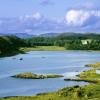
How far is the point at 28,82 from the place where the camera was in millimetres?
90688

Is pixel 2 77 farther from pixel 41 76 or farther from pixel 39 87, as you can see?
pixel 39 87

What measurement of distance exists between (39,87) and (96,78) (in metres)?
18.6

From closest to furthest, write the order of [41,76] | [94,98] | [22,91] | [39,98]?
[94,98] → [39,98] → [22,91] → [41,76]

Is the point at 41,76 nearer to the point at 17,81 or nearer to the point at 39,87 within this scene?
the point at 17,81

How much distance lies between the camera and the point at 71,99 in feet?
192

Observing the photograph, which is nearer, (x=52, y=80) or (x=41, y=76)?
(x=52, y=80)

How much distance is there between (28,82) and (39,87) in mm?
10298

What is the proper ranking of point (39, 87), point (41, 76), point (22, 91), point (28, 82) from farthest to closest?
point (41, 76), point (28, 82), point (39, 87), point (22, 91)

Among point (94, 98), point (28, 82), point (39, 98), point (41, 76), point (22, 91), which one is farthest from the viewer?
point (41, 76)

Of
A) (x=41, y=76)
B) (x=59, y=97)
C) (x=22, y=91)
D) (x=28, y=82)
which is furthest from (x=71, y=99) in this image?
(x=41, y=76)

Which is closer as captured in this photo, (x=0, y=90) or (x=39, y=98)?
(x=39, y=98)

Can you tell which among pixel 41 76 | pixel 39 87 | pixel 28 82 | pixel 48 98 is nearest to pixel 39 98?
pixel 48 98

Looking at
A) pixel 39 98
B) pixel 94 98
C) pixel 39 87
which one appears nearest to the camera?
pixel 94 98

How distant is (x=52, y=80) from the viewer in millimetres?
94062
